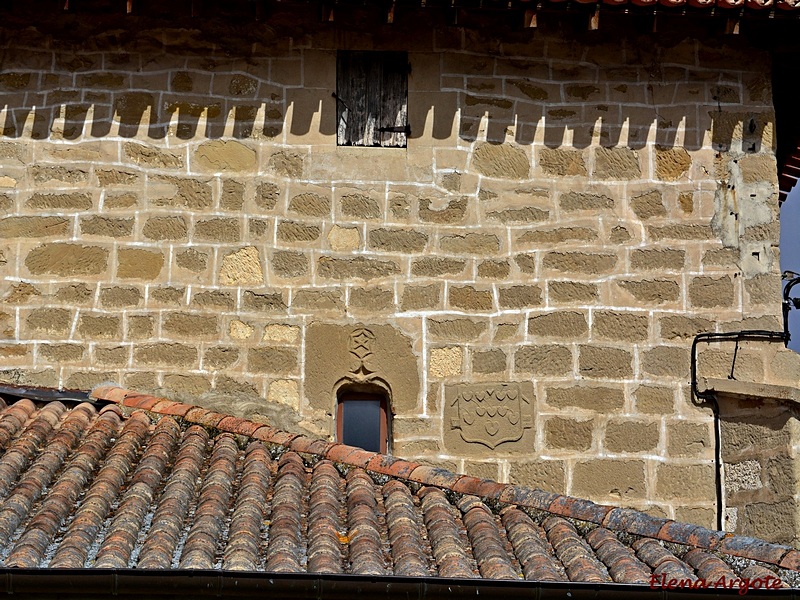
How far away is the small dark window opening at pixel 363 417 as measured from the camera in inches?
385

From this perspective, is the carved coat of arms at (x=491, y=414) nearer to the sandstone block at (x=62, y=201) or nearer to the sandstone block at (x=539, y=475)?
the sandstone block at (x=539, y=475)

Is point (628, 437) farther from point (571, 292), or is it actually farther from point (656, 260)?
point (656, 260)

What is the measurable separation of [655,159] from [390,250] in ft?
6.56

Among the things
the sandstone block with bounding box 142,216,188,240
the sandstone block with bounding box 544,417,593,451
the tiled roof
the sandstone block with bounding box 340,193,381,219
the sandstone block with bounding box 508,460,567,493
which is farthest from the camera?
the sandstone block with bounding box 340,193,381,219

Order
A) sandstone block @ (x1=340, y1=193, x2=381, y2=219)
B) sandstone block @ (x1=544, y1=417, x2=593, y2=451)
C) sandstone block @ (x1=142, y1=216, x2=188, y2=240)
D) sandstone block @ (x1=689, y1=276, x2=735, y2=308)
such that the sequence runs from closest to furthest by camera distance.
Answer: sandstone block @ (x1=544, y1=417, x2=593, y2=451)
sandstone block @ (x1=142, y1=216, x2=188, y2=240)
sandstone block @ (x1=340, y1=193, x2=381, y2=219)
sandstone block @ (x1=689, y1=276, x2=735, y2=308)

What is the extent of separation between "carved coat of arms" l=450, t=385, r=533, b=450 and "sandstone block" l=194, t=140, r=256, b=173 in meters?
2.13

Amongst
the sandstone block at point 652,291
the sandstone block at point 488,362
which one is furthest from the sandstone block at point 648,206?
the sandstone block at point 488,362

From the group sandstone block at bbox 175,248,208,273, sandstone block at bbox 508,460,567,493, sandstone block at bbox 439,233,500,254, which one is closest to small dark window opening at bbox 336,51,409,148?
sandstone block at bbox 439,233,500,254

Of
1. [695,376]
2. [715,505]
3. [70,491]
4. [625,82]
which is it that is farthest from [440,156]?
[70,491]

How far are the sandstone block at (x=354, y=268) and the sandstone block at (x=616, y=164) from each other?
1620 millimetres

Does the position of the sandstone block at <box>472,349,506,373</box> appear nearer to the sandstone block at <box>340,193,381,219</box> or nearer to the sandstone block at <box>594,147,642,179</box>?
the sandstone block at <box>340,193,381,219</box>

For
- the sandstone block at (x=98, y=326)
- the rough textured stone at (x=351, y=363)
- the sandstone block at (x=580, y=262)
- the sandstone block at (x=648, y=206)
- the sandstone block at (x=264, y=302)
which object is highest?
the sandstone block at (x=648, y=206)

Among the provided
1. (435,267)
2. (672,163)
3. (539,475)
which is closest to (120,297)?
(435,267)

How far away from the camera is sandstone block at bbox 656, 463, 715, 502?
9.71 metres
